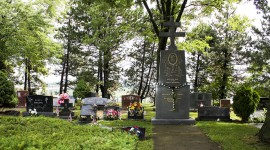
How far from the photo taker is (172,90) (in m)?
16.5

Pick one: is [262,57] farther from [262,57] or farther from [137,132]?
[137,132]

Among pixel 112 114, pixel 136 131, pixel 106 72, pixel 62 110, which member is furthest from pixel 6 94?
pixel 106 72

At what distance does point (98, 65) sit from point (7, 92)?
14938 millimetres

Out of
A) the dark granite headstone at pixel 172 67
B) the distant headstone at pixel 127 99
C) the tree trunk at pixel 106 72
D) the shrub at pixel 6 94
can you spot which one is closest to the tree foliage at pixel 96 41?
the tree trunk at pixel 106 72

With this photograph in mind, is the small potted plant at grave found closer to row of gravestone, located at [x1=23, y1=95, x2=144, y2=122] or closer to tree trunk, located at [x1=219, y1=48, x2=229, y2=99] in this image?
row of gravestone, located at [x1=23, y1=95, x2=144, y2=122]

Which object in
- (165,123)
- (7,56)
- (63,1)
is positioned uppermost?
(63,1)

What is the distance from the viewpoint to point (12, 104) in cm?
2100

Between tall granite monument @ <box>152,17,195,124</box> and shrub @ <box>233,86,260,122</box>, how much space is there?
325cm

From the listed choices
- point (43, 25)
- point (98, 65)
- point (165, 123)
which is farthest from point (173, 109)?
point (98, 65)

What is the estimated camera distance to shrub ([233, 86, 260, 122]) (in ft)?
57.9

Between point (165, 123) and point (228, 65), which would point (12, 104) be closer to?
point (165, 123)

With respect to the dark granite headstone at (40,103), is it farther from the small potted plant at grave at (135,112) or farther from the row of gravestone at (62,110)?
the small potted plant at grave at (135,112)

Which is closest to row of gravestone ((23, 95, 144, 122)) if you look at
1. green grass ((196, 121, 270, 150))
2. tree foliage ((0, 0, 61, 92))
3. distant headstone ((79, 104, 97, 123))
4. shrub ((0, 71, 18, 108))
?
distant headstone ((79, 104, 97, 123))

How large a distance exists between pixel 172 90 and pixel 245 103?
426 centimetres
